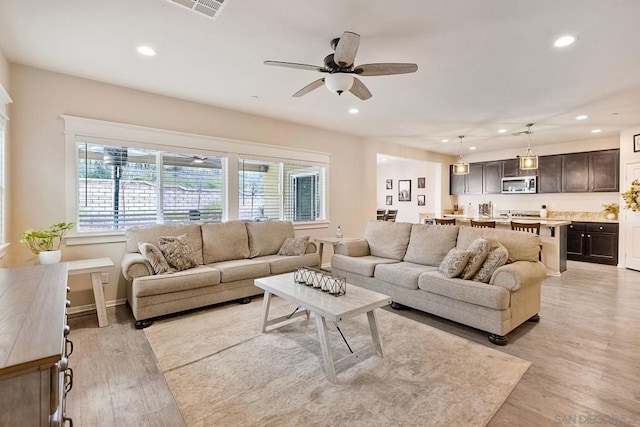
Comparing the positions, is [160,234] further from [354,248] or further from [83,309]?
[354,248]

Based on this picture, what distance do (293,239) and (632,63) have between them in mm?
4279

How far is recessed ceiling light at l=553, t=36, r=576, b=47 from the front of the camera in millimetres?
2541

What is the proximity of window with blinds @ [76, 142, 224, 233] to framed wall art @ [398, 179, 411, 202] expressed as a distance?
6.44m

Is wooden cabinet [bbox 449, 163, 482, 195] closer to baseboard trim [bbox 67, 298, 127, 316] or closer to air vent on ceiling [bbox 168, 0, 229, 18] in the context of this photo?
air vent on ceiling [bbox 168, 0, 229, 18]

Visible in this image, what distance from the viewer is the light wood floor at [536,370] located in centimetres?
185

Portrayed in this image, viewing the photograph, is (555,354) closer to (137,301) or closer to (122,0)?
(137,301)

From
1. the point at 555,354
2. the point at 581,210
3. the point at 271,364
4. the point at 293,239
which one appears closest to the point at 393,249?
the point at 293,239

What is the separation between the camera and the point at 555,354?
256 cm

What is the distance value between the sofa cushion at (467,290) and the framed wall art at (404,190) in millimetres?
6483

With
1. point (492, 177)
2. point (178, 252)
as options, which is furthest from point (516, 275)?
point (492, 177)

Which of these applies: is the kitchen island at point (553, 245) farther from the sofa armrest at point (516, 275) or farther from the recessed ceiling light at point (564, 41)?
the recessed ceiling light at point (564, 41)

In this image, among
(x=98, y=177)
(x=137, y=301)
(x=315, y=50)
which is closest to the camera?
(x=315, y=50)

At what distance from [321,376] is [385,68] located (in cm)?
242

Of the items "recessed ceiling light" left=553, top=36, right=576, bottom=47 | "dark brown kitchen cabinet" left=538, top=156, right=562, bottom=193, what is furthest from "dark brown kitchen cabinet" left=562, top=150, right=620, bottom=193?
"recessed ceiling light" left=553, top=36, right=576, bottom=47
